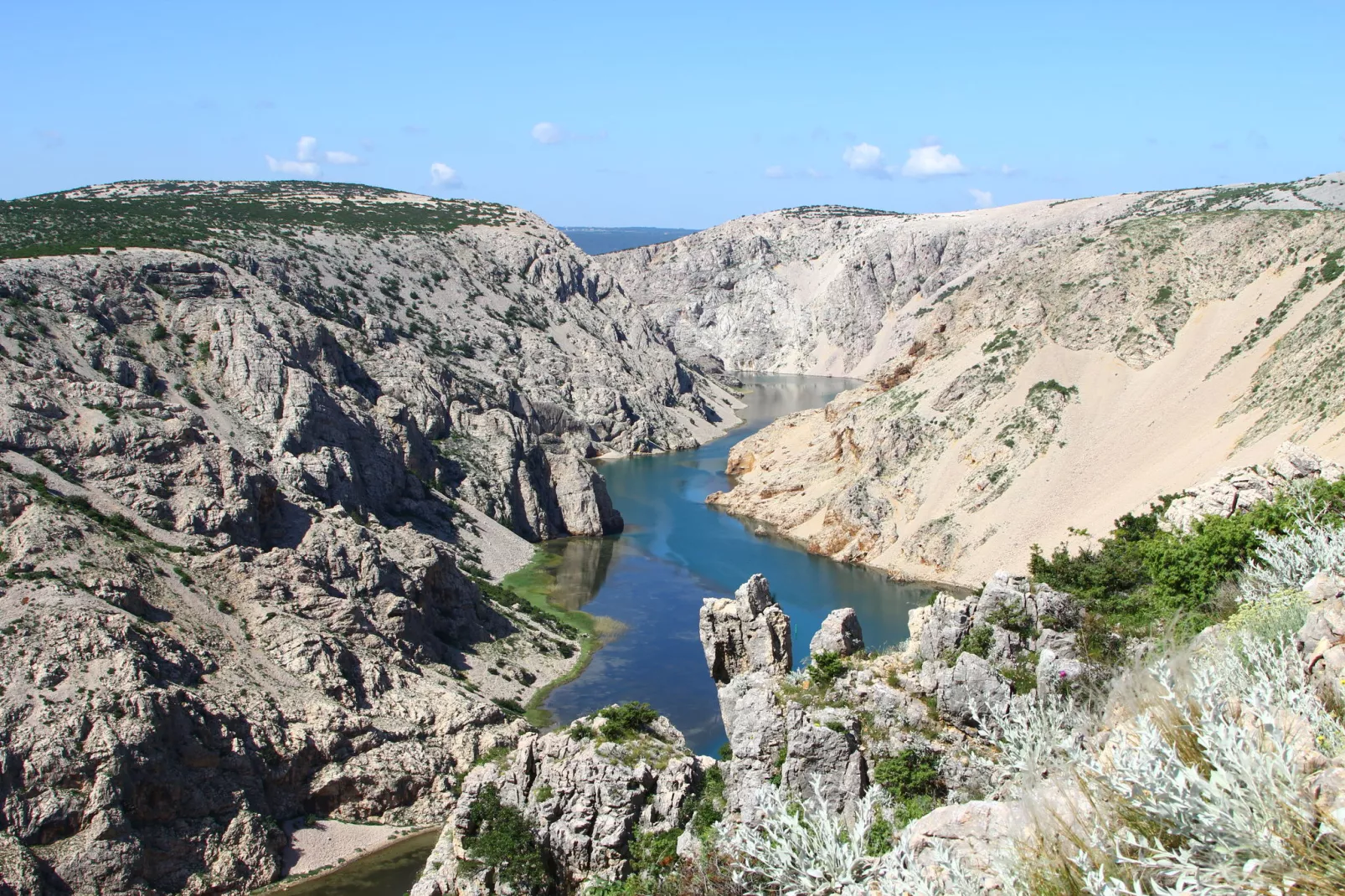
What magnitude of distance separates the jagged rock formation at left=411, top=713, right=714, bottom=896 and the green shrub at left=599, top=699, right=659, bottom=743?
5.8 inches

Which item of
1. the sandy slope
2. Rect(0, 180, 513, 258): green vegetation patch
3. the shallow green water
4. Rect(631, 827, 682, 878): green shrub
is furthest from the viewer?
Rect(0, 180, 513, 258): green vegetation patch

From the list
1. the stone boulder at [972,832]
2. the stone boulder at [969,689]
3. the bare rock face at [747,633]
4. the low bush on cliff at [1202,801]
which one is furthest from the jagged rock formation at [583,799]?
the low bush on cliff at [1202,801]

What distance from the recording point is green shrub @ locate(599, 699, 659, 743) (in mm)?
24141

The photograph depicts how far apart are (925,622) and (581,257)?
122831mm

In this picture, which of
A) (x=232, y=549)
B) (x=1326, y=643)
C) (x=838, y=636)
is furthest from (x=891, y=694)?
(x=232, y=549)

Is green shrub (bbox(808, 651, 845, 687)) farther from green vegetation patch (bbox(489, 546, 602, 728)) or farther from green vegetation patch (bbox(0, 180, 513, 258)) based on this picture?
green vegetation patch (bbox(0, 180, 513, 258))

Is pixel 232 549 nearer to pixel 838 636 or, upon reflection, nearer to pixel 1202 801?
pixel 838 636

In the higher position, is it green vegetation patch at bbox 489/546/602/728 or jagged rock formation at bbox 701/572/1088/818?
jagged rock formation at bbox 701/572/1088/818

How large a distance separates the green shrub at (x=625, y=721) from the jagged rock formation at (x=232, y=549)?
1222 centimetres

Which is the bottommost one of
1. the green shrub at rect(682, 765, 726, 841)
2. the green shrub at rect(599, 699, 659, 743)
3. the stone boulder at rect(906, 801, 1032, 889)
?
the green shrub at rect(682, 765, 726, 841)

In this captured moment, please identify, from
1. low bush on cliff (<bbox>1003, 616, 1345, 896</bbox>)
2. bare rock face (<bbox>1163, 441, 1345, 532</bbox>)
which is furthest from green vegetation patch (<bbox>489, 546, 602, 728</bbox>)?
low bush on cliff (<bbox>1003, 616, 1345, 896</bbox>)

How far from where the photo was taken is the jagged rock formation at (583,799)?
870 inches

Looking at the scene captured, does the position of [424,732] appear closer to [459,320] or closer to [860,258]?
[459,320]

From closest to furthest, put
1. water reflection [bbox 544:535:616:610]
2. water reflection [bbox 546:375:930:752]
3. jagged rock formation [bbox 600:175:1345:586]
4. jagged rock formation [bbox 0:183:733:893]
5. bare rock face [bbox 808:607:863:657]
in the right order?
bare rock face [bbox 808:607:863:657] → jagged rock formation [bbox 0:183:733:893] → water reflection [bbox 546:375:930:752] → jagged rock formation [bbox 600:175:1345:586] → water reflection [bbox 544:535:616:610]
